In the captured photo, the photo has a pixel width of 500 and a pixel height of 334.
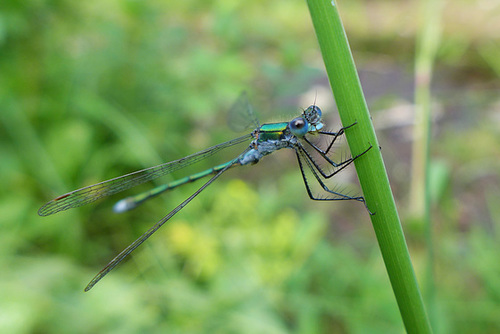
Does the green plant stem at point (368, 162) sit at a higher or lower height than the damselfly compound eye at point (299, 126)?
lower

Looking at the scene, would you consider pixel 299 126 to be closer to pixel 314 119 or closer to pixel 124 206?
pixel 314 119

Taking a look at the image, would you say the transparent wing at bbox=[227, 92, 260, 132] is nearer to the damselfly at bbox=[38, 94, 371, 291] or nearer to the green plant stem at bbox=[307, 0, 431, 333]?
the damselfly at bbox=[38, 94, 371, 291]

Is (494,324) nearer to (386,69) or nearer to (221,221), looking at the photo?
(221,221)

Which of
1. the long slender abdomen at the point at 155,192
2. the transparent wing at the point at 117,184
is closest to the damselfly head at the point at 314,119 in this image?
the transparent wing at the point at 117,184

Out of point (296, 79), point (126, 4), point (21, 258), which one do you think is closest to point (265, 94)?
point (296, 79)

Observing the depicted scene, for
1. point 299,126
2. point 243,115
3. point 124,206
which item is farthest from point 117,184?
point 299,126

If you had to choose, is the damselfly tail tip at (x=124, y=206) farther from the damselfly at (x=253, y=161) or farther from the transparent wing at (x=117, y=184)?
the transparent wing at (x=117, y=184)
